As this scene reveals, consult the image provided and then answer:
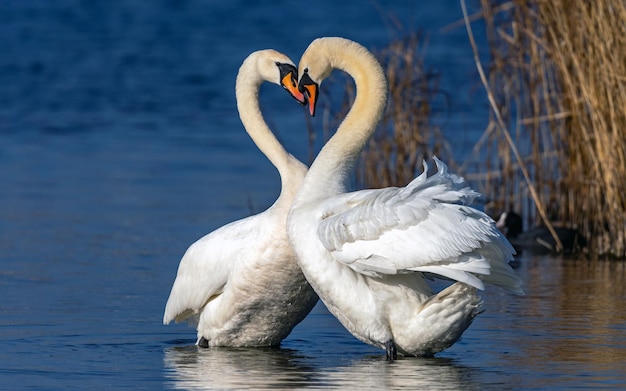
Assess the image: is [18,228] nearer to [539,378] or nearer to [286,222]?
[286,222]

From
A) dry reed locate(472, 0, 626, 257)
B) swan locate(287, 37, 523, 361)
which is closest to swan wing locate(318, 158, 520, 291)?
swan locate(287, 37, 523, 361)

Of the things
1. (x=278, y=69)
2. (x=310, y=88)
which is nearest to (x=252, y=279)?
(x=310, y=88)

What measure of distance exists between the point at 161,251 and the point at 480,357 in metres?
3.90

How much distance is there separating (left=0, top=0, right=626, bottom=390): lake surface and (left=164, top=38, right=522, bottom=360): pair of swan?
0.87ft

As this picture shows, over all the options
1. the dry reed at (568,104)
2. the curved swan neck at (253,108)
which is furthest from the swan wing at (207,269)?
the dry reed at (568,104)

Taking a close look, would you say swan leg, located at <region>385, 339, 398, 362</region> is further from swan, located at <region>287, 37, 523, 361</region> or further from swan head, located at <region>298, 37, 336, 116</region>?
swan head, located at <region>298, 37, 336, 116</region>

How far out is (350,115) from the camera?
764 centimetres

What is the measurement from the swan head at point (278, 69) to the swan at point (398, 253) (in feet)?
2.44

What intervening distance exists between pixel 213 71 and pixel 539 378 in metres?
18.5

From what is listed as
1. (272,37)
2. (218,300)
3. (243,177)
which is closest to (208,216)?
(243,177)

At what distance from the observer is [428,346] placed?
7.10 m

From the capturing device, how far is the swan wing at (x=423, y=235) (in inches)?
263

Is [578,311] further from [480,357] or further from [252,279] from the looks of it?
[252,279]

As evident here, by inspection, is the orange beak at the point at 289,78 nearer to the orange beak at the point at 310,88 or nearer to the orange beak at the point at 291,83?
the orange beak at the point at 291,83
